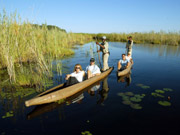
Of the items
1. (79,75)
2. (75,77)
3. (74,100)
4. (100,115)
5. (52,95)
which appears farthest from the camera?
(79,75)

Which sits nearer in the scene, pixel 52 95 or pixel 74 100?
pixel 52 95

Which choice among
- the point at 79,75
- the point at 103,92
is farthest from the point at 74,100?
the point at 103,92

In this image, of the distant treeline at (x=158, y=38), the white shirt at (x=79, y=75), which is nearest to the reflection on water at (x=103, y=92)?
the white shirt at (x=79, y=75)

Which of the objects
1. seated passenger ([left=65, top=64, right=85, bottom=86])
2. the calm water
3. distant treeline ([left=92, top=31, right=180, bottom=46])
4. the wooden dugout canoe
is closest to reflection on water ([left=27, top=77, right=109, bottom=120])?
the calm water

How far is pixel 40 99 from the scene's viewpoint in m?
4.66

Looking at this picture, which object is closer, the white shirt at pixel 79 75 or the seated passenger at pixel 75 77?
the seated passenger at pixel 75 77

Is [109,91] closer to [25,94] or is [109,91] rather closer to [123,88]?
[123,88]

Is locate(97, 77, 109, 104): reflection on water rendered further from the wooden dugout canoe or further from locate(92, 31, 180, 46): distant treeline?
locate(92, 31, 180, 46): distant treeline

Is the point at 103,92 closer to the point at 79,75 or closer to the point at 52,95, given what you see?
the point at 79,75

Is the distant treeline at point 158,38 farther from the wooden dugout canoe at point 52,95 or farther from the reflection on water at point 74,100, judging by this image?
the wooden dugout canoe at point 52,95

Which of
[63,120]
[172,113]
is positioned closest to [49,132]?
[63,120]

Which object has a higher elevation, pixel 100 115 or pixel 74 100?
pixel 74 100

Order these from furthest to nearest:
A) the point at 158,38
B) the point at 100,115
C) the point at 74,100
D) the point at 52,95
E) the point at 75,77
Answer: the point at 158,38 → the point at 75,77 → the point at 74,100 → the point at 52,95 → the point at 100,115

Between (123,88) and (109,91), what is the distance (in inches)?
33.3
